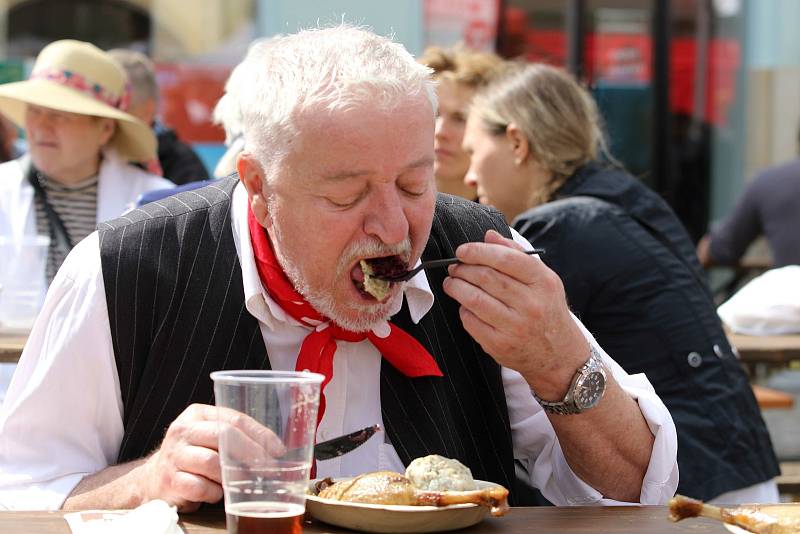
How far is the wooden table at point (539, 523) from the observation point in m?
1.76

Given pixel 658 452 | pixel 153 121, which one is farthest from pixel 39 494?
pixel 153 121

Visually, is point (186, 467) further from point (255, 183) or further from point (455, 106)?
point (455, 106)

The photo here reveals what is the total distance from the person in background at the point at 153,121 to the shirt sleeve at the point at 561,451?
13.8 feet

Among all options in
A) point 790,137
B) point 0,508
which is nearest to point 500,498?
point 0,508

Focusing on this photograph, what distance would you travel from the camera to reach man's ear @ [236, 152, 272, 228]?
7.25 ft

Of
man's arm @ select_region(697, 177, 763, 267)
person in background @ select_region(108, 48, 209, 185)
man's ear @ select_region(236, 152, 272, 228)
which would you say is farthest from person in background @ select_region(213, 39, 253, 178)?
man's arm @ select_region(697, 177, 763, 267)

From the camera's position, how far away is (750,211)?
7203 millimetres

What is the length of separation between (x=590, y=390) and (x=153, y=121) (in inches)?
196

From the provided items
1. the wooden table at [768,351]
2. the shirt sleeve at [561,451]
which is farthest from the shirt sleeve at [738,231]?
the shirt sleeve at [561,451]

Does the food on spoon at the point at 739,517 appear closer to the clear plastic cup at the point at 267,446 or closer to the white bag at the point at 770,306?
the clear plastic cup at the point at 267,446

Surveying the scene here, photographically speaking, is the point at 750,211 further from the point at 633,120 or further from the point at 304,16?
the point at 304,16

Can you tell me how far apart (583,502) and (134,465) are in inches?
32.5

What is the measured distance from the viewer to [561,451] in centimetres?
226

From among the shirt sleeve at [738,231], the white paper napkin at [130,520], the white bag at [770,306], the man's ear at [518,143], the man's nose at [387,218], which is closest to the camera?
the white paper napkin at [130,520]
